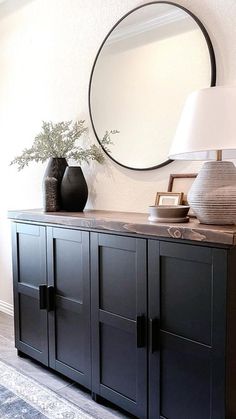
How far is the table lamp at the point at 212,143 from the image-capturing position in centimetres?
144

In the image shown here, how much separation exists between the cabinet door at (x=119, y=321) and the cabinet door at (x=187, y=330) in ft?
0.20

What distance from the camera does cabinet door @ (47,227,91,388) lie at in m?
2.01

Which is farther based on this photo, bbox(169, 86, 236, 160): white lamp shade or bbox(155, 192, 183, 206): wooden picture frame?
bbox(155, 192, 183, 206): wooden picture frame

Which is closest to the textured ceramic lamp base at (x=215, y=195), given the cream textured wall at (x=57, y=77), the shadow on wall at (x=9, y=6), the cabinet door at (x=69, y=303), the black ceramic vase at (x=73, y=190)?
the cream textured wall at (x=57, y=77)

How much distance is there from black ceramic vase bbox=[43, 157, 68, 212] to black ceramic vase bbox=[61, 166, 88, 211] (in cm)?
4

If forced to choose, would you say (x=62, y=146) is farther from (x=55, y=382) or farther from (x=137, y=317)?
(x=55, y=382)

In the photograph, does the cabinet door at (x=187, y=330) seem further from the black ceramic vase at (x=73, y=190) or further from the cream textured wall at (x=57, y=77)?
the black ceramic vase at (x=73, y=190)

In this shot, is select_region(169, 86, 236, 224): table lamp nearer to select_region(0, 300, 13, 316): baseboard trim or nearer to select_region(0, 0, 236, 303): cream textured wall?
select_region(0, 0, 236, 303): cream textured wall

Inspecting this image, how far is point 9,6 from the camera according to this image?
3.16 meters

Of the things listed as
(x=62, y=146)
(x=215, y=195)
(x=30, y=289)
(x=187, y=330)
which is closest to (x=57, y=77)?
(x=62, y=146)

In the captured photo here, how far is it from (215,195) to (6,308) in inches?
102

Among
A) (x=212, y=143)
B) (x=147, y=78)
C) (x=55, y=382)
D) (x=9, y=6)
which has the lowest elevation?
(x=55, y=382)

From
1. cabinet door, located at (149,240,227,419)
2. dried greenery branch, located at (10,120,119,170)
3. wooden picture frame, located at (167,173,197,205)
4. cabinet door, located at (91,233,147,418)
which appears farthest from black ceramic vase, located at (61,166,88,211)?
cabinet door, located at (149,240,227,419)

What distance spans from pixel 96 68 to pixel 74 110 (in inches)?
13.9
